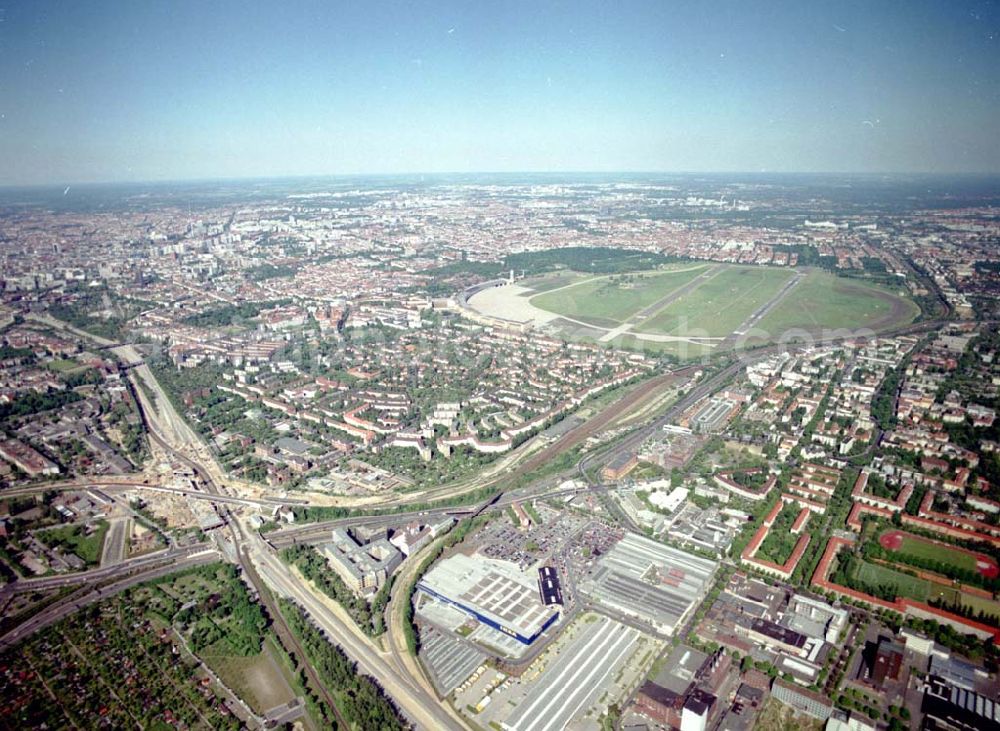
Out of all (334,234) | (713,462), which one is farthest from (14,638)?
(334,234)

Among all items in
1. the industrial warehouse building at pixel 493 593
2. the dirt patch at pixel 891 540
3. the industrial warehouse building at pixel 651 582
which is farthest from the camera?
the dirt patch at pixel 891 540

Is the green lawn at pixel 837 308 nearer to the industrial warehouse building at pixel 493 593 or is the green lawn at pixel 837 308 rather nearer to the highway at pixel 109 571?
the industrial warehouse building at pixel 493 593

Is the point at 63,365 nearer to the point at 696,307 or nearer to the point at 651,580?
the point at 651,580

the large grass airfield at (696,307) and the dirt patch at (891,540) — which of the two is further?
the large grass airfield at (696,307)

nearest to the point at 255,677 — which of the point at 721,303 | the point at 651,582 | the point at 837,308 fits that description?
the point at 651,582

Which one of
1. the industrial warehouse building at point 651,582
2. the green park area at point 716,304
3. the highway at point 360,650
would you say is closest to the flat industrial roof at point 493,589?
the industrial warehouse building at point 651,582

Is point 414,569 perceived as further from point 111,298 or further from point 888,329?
point 111,298

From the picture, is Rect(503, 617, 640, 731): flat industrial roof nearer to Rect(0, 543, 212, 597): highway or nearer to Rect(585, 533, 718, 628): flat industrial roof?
Rect(585, 533, 718, 628): flat industrial roof
